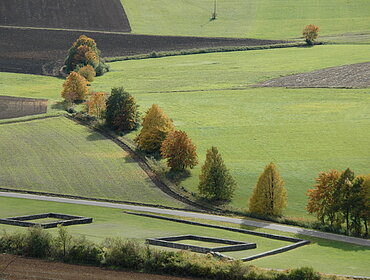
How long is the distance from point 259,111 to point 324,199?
50.6 meters

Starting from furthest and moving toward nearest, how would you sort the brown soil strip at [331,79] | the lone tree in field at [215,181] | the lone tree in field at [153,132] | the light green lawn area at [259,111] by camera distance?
the brown soil strip at [331,79] → the lone tree in field at [153,132] → the light green lawn area at [259,111] → the lone tree in field at [215,181]

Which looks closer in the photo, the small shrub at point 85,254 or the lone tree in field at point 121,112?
the small shrub at point 85,254

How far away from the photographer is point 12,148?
120062 millimetres

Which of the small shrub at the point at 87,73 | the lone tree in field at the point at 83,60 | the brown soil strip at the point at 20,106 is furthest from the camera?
the lone tree in field at the point at 83,60

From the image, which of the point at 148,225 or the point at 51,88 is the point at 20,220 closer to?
the point at 148,225

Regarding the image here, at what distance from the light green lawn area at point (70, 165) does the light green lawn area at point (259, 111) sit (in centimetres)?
760

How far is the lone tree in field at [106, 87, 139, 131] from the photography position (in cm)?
13088

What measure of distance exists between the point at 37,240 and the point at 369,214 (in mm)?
36048

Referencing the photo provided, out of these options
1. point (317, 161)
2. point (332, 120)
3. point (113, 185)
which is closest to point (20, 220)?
point (113, 185)

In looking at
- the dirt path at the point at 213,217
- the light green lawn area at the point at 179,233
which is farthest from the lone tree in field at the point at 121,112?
the light green lawn area at the point at 179,233

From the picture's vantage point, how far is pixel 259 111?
143m

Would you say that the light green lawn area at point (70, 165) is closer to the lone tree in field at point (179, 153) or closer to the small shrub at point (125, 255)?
the lone tree in field at point (179, 153)

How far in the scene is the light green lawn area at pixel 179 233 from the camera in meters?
75.2

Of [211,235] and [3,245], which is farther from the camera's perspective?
[211,235]
